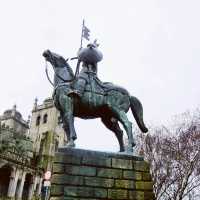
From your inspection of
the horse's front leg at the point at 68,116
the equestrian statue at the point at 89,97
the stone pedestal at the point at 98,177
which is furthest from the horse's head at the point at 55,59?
the stone pedestal at the point at 98,177

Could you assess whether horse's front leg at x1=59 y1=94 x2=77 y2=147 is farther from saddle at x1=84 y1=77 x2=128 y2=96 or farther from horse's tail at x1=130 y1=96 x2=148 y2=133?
horse's tail at x1=130 y1=96 x2=148 y2=133

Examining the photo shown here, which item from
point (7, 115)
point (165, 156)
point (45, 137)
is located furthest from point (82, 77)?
point (7, 115)

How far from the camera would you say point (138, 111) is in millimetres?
10375

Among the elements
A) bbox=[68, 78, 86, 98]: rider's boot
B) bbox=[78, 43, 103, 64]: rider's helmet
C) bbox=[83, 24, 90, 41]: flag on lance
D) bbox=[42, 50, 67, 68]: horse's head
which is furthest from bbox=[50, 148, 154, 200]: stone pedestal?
bbox=[83, 24, 90, 41]: flag on lance

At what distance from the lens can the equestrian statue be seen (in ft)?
31.2

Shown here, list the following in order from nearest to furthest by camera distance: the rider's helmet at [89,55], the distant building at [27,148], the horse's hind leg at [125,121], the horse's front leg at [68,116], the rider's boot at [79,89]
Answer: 1. the horse's front leg at [68,116]
2. the rider's boot at [79,89]
3. the horse's hind leg at [125,121]
4. the rider's helmet at [89,55]
5. the distant building at [27,148]

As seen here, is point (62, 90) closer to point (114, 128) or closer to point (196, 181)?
point (114, 128)

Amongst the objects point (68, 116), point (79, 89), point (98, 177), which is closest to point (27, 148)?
point (79, 89)

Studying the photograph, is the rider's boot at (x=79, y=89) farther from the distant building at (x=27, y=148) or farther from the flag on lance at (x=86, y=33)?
the distant building at (x=27, y=148)

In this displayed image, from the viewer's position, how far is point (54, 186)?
8484mm

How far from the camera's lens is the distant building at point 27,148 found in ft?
149

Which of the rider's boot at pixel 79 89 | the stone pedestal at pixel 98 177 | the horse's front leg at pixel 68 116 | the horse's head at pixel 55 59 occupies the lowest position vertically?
the stone pedestal at pixel 98 177

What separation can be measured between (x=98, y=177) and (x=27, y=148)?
51.6 meters

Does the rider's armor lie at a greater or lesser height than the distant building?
lesser
